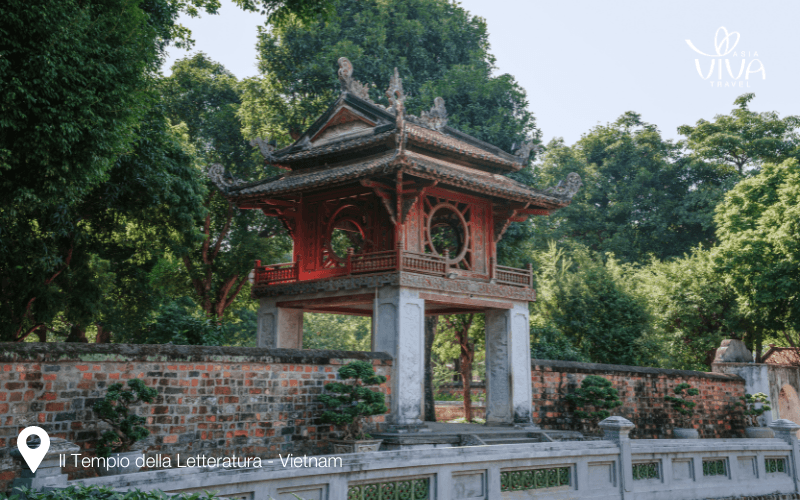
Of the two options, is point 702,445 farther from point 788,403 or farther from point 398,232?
point 788,403

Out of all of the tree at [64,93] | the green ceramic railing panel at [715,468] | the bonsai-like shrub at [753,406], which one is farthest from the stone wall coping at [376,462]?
the bonsai-like shrub at [753,406]

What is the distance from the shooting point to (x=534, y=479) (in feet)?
27.8

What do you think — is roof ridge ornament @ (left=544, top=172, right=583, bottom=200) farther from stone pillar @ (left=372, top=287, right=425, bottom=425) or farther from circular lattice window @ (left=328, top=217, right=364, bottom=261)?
stone pillar @ (left=372, top=287, right=425, bottom=425)

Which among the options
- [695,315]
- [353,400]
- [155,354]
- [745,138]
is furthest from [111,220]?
[745,138]

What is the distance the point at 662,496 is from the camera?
980 centimetres

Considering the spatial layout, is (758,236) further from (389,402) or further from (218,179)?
(218,179)

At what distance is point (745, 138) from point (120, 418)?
39.0 meters

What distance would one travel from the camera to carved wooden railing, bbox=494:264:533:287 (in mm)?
16172

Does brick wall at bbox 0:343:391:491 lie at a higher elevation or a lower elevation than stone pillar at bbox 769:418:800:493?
higher

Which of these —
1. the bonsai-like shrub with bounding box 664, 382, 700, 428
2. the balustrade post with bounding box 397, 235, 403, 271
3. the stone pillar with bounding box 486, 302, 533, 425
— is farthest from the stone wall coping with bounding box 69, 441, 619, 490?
the bonsai-like shrub with bounding box 664, 382, 700, 428

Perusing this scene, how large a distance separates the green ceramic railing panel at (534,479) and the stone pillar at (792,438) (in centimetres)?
567

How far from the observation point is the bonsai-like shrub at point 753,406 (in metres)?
20.3

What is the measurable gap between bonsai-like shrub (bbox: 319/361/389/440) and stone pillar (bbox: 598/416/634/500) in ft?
13.5

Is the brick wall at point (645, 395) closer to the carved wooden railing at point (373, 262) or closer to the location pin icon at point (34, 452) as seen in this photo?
the carved wooden railing at point (373, 262)
